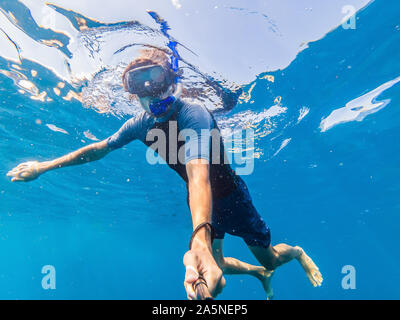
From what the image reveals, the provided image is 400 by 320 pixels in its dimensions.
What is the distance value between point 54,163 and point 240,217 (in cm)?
364

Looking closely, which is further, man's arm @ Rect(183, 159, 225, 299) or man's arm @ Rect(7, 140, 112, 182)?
man's arm @ Rect(7, 140, 112, 182)

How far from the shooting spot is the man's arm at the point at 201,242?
165cm

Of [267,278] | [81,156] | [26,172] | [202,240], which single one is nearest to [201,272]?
[202,240]

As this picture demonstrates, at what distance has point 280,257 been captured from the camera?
6.56 m

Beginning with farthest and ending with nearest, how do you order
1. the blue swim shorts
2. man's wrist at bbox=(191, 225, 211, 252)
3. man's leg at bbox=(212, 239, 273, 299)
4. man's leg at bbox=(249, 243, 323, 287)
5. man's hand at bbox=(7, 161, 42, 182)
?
man's leg at bbox=(212, 239, 273, 299), man's leg at bbox=(249, 243, 323, 287), the blue swim shorts, man's hand at bbox=(7, 161, 42, 182), man's wrist at bbox=(191, 225, 211, 252)

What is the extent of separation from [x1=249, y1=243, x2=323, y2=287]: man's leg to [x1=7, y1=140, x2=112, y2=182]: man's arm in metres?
4.22

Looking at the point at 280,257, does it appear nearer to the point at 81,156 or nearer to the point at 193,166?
the point at 193,166

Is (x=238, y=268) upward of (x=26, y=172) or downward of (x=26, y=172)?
downward

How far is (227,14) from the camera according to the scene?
274 inches

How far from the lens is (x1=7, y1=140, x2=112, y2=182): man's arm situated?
14.2ft

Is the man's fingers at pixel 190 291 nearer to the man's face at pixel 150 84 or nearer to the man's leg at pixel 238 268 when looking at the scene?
the man's face at pixel 150 84

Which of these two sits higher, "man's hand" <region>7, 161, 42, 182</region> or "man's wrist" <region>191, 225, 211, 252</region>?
"man's hand" <region>7, 161, 42, 182</region>

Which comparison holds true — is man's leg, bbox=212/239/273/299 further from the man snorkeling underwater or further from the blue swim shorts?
the blue swim shorts

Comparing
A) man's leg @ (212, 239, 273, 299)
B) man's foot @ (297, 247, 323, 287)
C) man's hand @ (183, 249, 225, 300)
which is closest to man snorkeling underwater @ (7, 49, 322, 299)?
man's hand @ (183, 249, 225, 300)
